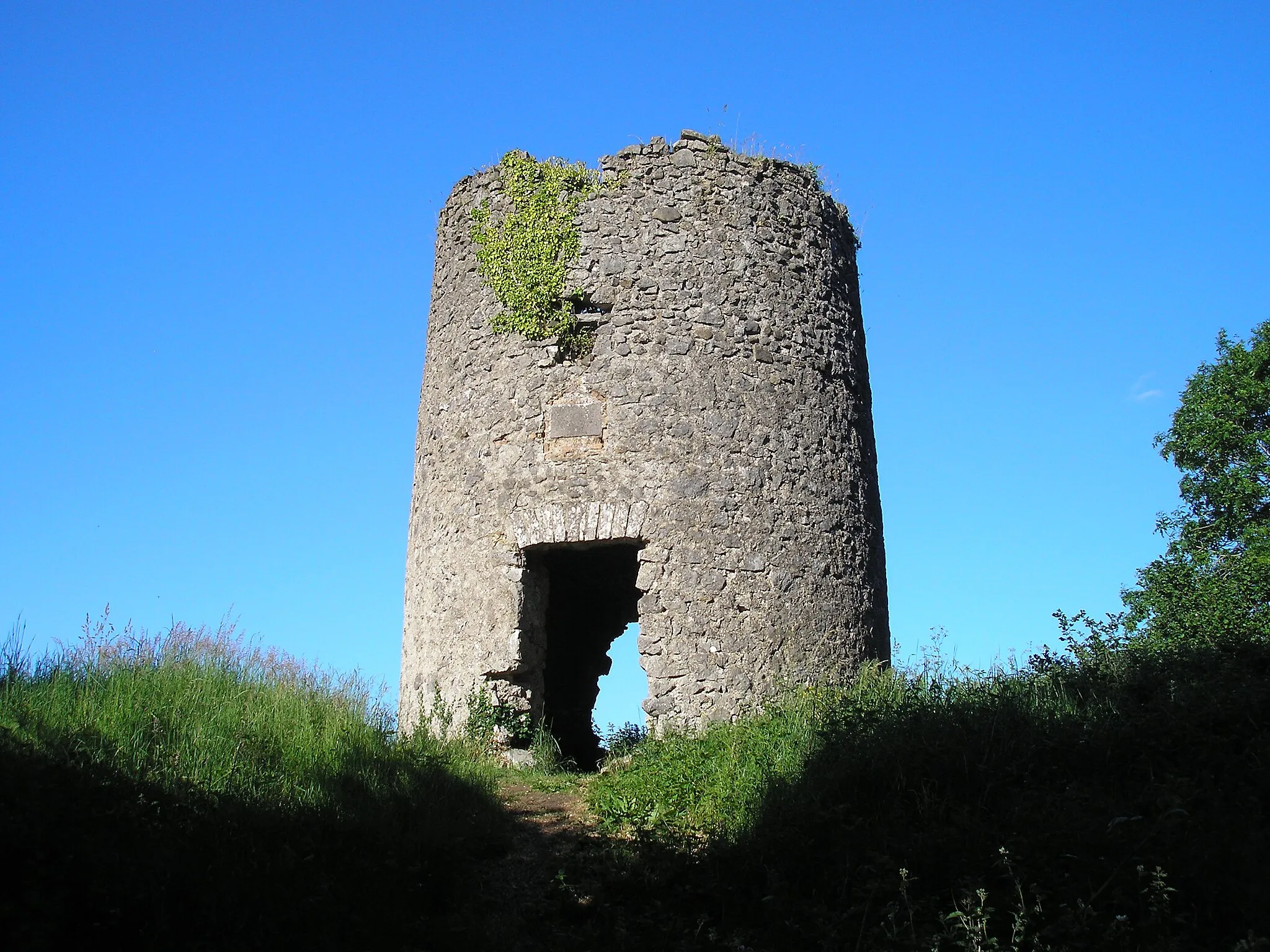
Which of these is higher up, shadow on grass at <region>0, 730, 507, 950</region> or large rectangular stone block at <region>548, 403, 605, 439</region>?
large rectangular stone block at <region>548, 403, 605, 439</region>

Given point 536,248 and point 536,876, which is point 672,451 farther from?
point 536,876

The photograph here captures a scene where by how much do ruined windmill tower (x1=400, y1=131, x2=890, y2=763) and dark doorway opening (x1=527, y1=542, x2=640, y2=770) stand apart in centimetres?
222

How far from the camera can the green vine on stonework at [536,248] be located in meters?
9.12

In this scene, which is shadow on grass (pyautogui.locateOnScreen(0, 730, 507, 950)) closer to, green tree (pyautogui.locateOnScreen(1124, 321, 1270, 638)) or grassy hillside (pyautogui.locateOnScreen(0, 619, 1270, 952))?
grassy hillside (pyautogui.locateOnScreen(0, 619, 1270, 952))

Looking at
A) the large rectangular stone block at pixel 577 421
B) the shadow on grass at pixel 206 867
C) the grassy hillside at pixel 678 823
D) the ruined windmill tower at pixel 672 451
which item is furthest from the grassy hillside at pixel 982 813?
the large rectangular stone block at pixel 577 421

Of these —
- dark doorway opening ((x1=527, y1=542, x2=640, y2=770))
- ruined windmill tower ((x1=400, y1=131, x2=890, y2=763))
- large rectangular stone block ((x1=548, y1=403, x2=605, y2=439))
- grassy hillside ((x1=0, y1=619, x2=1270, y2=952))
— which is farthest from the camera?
dark doorway opening ((x1=527, y1=542, x2=640, y2=770))

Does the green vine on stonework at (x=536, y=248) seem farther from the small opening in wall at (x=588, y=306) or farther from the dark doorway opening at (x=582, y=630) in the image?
the dark doorway opening at (x=582, y=630)

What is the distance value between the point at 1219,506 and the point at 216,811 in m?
16.1

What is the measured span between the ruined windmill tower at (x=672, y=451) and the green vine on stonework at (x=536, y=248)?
10cm

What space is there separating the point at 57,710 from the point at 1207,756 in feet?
22.0

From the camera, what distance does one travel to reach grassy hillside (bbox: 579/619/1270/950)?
4996mm

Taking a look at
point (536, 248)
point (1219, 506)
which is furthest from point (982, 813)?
point (1219, 506)

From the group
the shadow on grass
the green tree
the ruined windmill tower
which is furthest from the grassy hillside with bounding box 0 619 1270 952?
the green tree

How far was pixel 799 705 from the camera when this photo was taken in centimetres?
793
